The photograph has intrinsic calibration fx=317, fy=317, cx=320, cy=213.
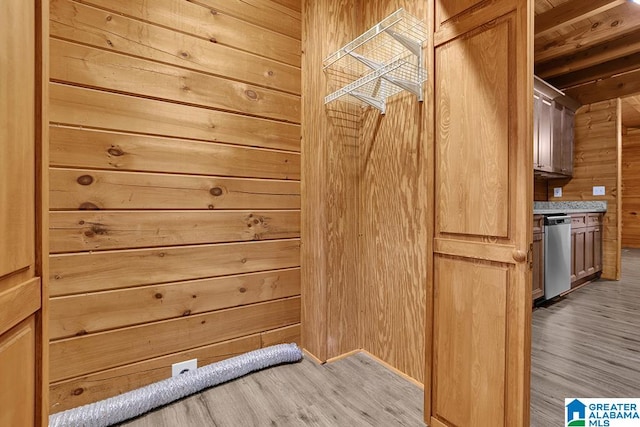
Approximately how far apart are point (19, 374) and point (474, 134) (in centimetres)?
166

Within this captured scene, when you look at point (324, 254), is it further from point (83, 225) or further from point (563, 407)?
point (563, 407)

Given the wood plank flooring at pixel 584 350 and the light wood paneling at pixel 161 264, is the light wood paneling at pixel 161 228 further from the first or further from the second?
the wood plank flooring at pixel 584 350

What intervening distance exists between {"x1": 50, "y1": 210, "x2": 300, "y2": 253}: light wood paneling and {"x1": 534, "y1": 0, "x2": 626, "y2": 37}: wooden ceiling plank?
293 centimetres

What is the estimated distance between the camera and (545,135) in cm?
393

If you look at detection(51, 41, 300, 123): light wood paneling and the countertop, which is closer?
detection(51, 41, 300, 123): light wood paneling

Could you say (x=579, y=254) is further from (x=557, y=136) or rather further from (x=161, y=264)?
(x=161, y=264)

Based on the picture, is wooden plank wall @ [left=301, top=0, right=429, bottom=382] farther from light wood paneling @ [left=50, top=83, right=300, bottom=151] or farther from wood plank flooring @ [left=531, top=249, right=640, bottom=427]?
wood plank flooring @ [left=531, top=249, right=640, bottom=427]

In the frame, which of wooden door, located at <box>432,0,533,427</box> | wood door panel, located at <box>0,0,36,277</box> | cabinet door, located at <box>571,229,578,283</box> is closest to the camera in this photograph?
wood door panel, located at <box>0,0,36,277</box>

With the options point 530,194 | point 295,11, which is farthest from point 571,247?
point 295,11

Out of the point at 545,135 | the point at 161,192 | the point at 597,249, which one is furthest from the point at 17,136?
the point at 597,249

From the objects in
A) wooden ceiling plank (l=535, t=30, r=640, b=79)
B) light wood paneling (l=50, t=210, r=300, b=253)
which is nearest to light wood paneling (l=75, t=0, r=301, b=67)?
light wood paneling (l=50, t=210, r=300, b=253)

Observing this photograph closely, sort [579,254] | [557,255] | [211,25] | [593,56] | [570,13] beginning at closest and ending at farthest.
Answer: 1. [211,25]
2. [570,13]
3. [557,255]
4. [593,56]
5. [579,254]

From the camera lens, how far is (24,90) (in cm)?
69

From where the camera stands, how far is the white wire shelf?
183 cm
